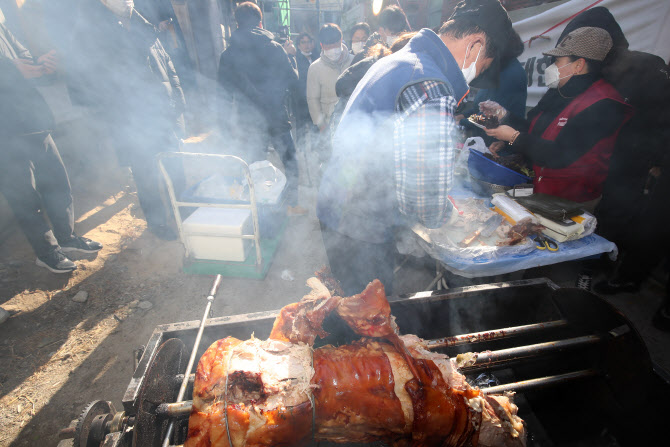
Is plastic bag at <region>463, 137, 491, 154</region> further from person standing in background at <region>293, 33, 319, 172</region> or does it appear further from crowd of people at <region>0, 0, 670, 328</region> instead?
person standing in background at <region>293, 33, 319, 172</region>

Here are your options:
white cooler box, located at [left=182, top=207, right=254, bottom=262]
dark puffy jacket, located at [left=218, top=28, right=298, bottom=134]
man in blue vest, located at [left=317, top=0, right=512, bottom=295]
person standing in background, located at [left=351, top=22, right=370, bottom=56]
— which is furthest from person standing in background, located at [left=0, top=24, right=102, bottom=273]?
person standing in background, located at [left=351, top=22, right=370, bottom=56]

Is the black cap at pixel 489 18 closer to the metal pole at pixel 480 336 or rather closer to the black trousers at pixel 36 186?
the metal pole at pixel 480 336

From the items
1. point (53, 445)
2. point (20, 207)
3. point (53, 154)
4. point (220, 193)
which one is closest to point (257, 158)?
point (220, 193)

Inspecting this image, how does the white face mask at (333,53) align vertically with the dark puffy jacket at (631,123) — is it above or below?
above

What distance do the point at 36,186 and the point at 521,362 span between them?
238 inches

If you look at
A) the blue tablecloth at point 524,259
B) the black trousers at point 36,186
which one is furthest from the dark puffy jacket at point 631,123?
the black trousers at point 36,186

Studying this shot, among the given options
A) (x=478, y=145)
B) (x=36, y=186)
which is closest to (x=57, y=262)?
(x=36, y=186)

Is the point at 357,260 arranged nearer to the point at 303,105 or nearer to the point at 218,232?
the point at 218,232

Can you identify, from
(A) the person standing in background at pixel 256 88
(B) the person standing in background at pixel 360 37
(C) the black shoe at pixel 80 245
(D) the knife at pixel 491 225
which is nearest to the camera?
(D) the knife at pixel 491 225

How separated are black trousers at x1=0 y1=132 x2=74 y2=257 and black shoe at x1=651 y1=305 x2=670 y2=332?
26.3 feet

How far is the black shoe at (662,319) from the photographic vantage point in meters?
3.47

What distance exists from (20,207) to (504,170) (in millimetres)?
6030

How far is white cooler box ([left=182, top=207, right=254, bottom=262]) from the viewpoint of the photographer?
12.6 feet

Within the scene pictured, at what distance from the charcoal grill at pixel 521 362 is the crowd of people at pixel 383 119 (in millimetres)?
733
